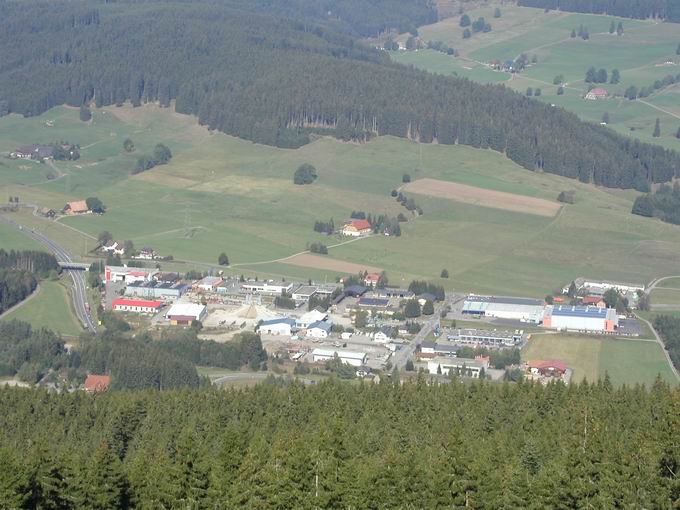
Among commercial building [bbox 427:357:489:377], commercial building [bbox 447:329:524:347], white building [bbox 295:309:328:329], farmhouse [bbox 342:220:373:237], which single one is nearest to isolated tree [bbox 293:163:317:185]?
farmhouse [bbox 342:220:373:237]

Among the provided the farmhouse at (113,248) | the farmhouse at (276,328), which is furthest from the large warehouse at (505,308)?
the farmhouse at (113,248)

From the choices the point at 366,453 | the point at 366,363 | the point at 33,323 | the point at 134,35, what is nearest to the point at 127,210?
the point at 33,323

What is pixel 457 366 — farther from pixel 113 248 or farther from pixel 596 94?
pixel 596 94

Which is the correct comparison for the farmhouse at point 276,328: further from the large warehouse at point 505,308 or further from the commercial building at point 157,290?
the large warehouse at point 505,308

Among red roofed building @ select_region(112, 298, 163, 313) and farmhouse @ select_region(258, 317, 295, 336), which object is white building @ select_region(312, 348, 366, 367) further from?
red roofed building @ select_region(112, 298, 163, 313)

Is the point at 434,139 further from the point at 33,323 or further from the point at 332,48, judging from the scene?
the point at 33,323

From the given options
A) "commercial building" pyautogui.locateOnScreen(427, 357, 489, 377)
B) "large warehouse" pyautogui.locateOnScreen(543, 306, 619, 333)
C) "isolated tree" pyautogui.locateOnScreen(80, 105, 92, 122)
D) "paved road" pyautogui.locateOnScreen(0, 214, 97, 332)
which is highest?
"isolated tree" pyautogui.locateOnScreen(80, 105, 92, 122)
